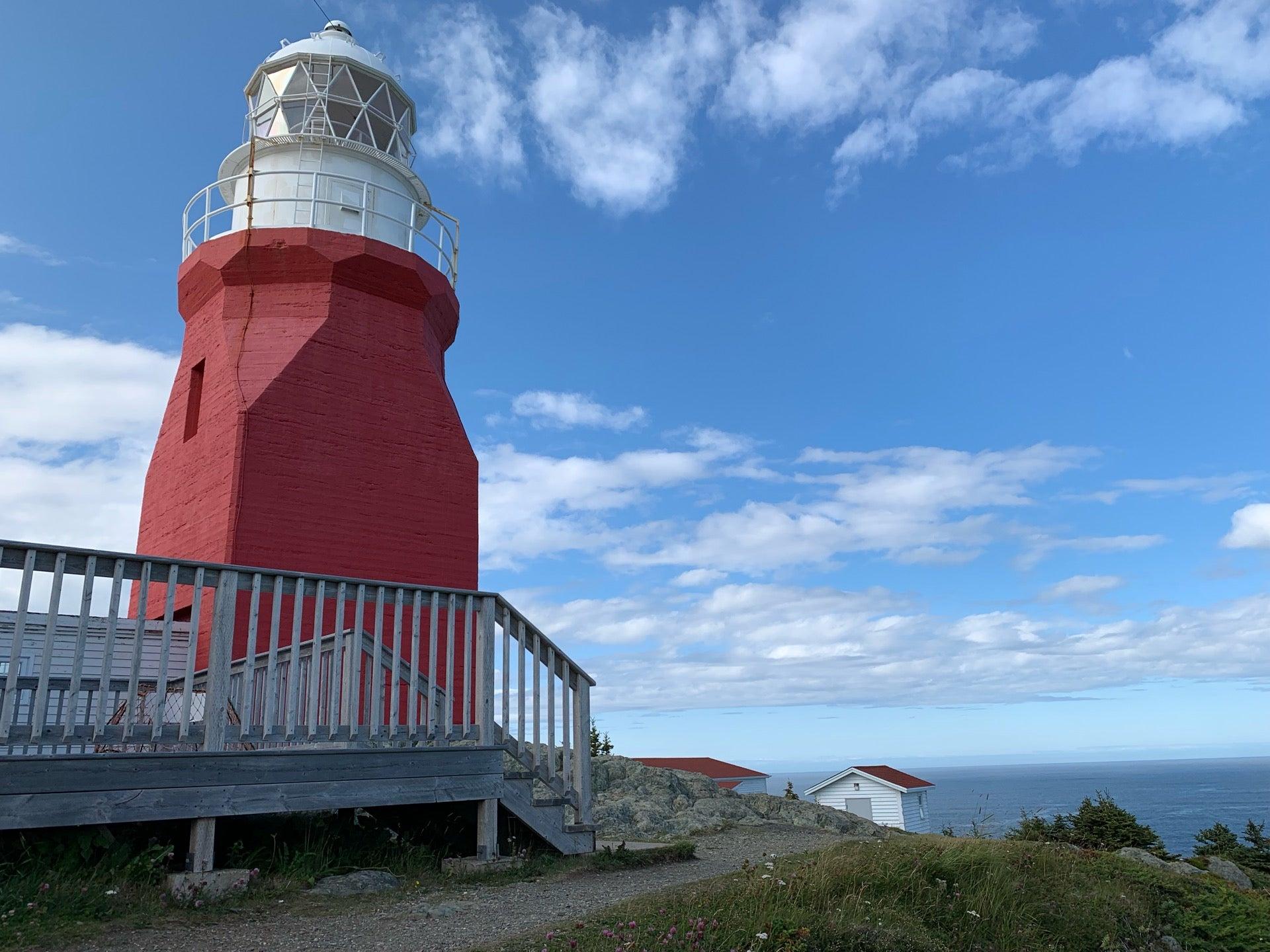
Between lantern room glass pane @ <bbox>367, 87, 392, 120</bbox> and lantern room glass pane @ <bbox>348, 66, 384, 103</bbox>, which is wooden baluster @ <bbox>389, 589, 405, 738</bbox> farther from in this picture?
lantern room glass pane @ <bbox>348, 66, 384, 103</bbox>

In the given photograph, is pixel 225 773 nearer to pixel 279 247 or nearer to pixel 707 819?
pixel 707 819

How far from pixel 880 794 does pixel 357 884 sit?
28910mm

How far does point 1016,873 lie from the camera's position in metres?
7.28

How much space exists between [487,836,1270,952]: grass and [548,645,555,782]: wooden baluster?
187cm

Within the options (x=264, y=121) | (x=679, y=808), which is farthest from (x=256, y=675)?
(x=264, y=121)

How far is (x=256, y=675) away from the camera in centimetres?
923

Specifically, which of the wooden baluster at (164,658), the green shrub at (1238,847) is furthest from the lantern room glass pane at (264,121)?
the green shrub at (1238,847)

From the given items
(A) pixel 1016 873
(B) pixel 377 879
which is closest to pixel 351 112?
(B) pixel 377 879

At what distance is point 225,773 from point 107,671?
3.25ft

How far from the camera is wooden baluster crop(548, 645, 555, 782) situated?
25.5 ft

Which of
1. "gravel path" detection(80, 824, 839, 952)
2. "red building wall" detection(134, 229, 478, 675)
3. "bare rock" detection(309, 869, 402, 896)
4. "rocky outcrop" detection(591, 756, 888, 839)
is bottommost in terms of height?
"gravel path" detection(80, 824, 839, 952)

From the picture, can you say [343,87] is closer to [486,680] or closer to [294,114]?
[294,114]

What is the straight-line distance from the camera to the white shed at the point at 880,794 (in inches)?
1246

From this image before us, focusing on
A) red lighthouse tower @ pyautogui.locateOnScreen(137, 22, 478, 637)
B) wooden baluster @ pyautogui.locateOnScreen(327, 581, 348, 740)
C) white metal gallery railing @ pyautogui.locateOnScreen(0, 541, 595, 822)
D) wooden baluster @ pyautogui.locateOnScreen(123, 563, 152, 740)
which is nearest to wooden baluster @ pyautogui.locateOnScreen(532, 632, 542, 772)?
white metal gallery railing @ pyautogui.locateOnScreen(0, 541, 595, 822)
